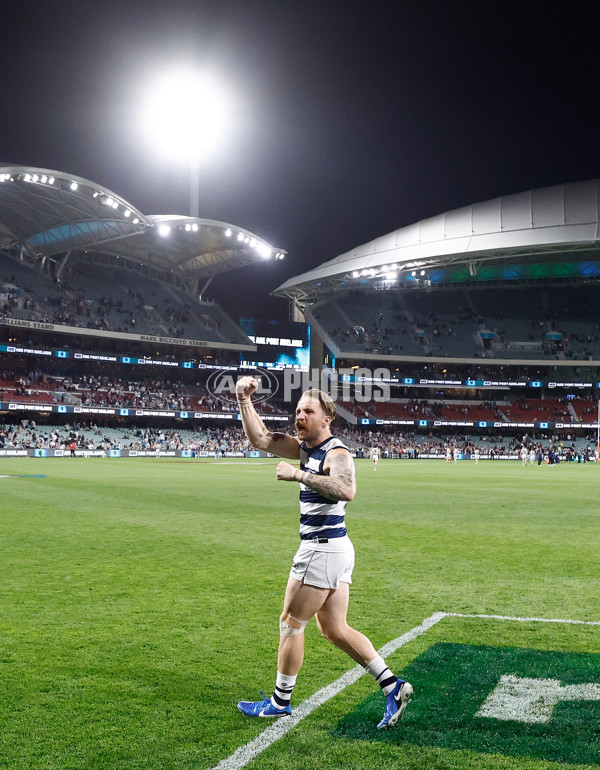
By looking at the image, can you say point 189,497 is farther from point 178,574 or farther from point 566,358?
point 566,358

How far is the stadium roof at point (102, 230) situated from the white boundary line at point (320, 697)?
159 ft

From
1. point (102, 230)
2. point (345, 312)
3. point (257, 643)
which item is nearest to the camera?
point (257, 643)

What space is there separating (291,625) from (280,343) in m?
76.0

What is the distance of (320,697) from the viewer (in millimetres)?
5242

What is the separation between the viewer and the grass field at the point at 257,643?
4.39m

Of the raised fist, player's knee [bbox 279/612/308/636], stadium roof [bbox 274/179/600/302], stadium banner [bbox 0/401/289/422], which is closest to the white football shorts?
player's knee [bbox 279/612/308/636]

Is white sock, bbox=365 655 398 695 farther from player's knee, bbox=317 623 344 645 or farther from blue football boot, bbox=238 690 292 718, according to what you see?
blue football boot, bbox=238 690 292 718

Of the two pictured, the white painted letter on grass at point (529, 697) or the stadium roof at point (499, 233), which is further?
the stadium roof at point (499, 233)

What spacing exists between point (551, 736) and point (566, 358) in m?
83.9

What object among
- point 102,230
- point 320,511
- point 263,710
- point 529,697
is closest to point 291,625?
point 263,710

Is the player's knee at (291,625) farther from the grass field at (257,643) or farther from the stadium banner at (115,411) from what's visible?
the stadium banner at (115,411)

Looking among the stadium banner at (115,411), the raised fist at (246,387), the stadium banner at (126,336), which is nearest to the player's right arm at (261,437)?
the raised fist at (246,387)

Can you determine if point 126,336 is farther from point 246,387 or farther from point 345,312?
point 246,387

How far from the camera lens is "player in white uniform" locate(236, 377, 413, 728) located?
470cm
